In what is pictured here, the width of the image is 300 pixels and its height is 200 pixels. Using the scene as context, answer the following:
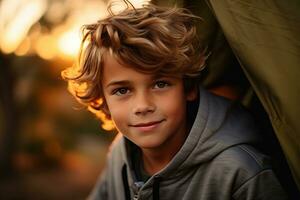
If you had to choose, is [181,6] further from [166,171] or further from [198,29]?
[166,171]

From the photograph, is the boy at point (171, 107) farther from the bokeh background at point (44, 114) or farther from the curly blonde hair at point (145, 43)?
the bokeh background at point (44, 114)

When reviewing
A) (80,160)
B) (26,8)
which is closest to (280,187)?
(26,8)

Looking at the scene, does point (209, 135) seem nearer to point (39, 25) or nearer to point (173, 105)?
point (173, 105)

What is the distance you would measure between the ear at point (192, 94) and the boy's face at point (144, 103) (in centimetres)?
5

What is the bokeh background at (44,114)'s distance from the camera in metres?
7.62

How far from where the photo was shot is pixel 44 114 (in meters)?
11.7

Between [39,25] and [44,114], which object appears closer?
[39,25]

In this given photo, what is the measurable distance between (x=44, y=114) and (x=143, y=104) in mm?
10101

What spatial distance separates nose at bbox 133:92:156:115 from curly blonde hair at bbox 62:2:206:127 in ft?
0.32

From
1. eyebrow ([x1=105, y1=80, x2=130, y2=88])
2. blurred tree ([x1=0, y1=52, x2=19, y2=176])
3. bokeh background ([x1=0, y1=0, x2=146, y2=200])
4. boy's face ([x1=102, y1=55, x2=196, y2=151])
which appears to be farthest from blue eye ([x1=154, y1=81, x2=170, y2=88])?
blurred tree ([x1=0, y1=52, x2=19, y2=176])

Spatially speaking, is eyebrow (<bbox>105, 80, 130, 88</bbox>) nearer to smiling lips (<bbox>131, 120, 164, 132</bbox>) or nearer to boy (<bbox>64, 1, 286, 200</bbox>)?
boy (<bbox>64, 1, 286, 200</bbox>)

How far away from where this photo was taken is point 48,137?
1112 centimetres

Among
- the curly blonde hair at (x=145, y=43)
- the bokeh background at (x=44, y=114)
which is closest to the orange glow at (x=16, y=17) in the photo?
the bokeh background at (x=44, y=114)

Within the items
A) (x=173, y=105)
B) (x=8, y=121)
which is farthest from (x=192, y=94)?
(x=8, y=121)
